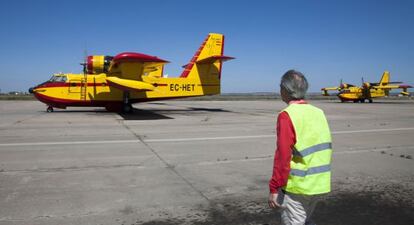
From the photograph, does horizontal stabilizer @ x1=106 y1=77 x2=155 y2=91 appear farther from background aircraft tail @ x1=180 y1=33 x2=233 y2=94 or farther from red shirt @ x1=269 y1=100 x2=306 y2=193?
red shirt @ x1=269 y1=100 x2=306 y2=193

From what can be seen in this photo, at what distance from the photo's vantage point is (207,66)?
24.3 m

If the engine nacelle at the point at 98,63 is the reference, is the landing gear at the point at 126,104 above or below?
below

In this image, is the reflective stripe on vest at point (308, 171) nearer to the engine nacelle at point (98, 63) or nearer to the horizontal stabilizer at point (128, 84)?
the horizontal stabilizer at point (128, 84)

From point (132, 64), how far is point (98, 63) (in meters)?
2.08

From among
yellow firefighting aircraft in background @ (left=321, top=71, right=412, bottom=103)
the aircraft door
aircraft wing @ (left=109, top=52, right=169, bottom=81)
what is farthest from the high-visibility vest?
yellow firefighting aircraft in background @ (left=321, top=71, right=412, bottom=103)

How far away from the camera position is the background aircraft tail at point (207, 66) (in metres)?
24.3

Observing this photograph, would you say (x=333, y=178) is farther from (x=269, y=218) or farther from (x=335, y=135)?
(x=335, y=135)

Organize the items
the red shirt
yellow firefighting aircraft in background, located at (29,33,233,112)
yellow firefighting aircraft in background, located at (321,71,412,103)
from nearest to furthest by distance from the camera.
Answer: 1. the red shirt
2. yellow firefighting aircraft in background, located at (29,33,233,112)
3. yellow firefighting aircraft in background, located at (321,71,412,103)

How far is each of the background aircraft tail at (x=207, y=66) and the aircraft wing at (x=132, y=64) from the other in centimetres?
310

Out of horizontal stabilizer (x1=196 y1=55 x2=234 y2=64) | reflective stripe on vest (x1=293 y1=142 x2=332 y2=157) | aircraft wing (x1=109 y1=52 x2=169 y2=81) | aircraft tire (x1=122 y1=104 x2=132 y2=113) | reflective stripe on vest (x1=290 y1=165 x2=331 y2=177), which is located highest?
horizontal stabilizer (x1=196 y1=55 x2=234 y2=64)

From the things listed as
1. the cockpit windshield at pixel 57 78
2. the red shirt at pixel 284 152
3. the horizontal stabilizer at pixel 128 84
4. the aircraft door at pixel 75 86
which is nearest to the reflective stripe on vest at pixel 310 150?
the red shirt at pixel 284 152

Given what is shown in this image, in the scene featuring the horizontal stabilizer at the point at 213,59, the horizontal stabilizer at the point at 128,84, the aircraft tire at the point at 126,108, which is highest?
the horizontal stabilizer at the point at 213,59

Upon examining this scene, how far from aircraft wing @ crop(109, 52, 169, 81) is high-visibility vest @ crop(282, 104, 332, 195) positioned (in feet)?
56.1

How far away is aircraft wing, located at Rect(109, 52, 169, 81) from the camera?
19.5 meters
